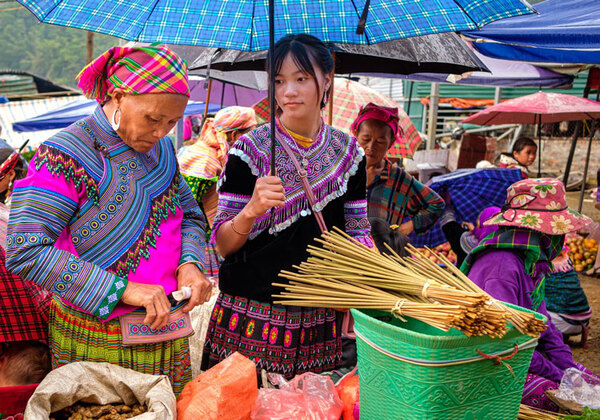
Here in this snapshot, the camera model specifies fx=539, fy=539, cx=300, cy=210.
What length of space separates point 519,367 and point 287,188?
3.23ft

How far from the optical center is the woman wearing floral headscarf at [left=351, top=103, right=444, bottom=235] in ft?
11.0

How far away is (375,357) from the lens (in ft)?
4.95

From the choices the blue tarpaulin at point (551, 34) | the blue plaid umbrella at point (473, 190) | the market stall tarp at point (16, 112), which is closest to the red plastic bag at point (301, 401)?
the blue tarpaulin at point (551, 34)

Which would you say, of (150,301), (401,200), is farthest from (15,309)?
(401,200)

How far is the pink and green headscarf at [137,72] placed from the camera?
1.61 meters

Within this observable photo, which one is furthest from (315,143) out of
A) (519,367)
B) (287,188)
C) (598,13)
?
(598,13)

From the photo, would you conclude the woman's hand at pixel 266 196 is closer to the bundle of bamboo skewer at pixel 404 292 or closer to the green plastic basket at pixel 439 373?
the bundle of bamboo skewer at pixel 404 292

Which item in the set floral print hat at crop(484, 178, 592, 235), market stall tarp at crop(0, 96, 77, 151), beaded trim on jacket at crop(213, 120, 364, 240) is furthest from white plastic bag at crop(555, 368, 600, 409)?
market stall tarp at crop(0, 96, 77, 151)

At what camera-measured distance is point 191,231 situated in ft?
6.26

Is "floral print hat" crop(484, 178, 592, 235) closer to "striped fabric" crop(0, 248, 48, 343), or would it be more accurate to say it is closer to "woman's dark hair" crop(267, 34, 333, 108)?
"woman's dark hair" crop(267, 34, 333, 108)

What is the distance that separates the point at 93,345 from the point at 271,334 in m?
0.64

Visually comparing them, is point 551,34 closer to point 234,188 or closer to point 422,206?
point 422,206

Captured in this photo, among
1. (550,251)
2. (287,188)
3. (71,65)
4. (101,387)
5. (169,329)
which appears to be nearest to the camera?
(101,387)

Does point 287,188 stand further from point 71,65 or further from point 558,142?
point 71,65
